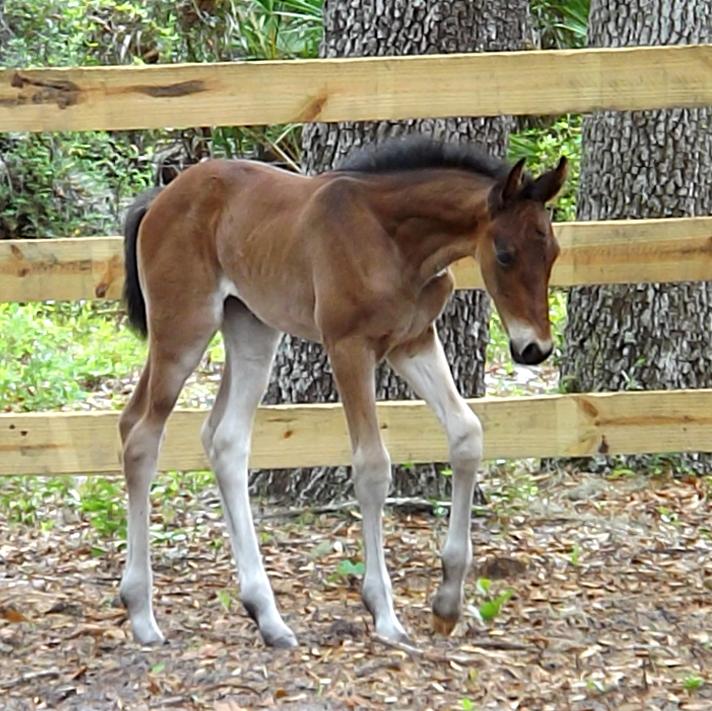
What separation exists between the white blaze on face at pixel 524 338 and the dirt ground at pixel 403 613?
0.99 metres

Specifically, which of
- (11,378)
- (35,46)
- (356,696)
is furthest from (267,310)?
(35,46)

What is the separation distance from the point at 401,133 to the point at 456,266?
665 millimetres

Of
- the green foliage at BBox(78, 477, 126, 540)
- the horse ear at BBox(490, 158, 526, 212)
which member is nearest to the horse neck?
the horse ear at BBox(490, 158, 526, 212)

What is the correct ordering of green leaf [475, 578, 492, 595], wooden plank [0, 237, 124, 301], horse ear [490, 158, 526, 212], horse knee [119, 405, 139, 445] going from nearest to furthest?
horse ear [490, 158, 526, 212], horse knee [119, 405, 139, 445], green leaf [475, 578, 492, 595], wooden plank [0, 237, 124, 301]

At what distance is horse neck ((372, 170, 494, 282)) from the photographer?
454 centimetres

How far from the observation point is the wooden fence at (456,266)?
555 centimetres

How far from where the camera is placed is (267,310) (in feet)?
Answer: 16.1

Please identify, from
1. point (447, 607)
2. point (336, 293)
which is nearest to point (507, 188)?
point (336, 293)

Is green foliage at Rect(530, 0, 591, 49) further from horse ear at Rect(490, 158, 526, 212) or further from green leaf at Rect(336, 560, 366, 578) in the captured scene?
horse ear at Rect(490, 158, 526, 212)

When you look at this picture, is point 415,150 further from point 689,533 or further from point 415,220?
point 689,533

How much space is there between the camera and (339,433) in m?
5.75

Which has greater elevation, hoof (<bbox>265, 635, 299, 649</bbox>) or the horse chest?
the horse chest

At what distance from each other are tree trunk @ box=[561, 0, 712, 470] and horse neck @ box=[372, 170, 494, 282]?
93.5 inches

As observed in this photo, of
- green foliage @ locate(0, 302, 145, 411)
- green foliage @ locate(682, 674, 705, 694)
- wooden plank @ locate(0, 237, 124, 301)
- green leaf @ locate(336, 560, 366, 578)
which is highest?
wooden plank @ locate(0, 237, 124, 301)
